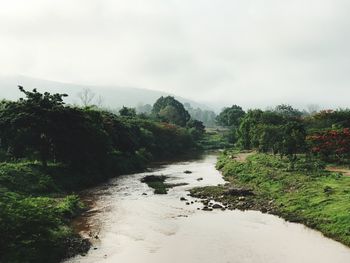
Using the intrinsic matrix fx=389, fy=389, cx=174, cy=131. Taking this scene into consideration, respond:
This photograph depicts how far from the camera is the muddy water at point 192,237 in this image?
88.1 ft

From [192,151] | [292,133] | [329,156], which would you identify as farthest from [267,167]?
[192,151]

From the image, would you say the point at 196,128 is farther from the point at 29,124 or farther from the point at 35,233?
the point at 35,233

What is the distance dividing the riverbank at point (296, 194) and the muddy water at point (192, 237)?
4.79ft

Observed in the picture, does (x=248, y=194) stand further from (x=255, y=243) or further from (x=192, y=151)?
(x=192, y=151)

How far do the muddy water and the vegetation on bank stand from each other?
8.77 feet

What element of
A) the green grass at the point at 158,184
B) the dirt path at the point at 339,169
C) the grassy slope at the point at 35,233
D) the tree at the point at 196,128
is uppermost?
the tree at the point at 196,128

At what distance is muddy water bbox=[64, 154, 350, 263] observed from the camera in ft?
88.1

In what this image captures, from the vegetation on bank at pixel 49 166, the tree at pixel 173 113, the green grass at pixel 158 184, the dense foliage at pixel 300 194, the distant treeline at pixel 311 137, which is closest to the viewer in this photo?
the vegetation on bank at pixel 49 166

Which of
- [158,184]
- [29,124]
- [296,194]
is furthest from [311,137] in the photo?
[29,124]

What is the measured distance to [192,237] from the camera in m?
31.4

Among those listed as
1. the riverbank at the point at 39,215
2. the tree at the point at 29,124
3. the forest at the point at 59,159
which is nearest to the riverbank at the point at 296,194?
the forest at the point at 59,159

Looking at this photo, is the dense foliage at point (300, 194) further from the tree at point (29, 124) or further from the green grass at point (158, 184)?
the tree at point (29, 124)

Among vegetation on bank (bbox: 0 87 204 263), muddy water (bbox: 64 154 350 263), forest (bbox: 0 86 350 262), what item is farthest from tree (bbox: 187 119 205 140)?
muddy water (bbox: 64 154 350 263)

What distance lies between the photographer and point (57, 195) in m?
43.7
